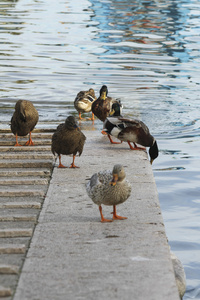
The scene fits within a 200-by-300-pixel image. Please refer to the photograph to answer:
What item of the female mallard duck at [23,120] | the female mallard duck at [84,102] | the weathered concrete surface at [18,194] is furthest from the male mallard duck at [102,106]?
the female mallard duck at [23,120]

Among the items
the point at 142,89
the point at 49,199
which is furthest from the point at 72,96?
the point at 49,199

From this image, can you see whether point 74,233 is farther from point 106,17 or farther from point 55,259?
point 106,17

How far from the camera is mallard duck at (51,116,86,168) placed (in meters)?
8.81

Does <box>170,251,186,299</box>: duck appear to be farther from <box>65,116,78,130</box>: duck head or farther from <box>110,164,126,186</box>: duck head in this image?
<box>65,116,78,130</box>: duck head

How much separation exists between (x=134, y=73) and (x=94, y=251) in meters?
14.7

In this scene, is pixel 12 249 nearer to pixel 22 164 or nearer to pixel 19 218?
pixel 19 218

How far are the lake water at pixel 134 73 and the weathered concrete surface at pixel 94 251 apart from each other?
91 centimetres

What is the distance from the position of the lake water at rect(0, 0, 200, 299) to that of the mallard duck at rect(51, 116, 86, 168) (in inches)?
59.5

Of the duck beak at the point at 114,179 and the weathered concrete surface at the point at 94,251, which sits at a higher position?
the duck beak at the point at 114,179

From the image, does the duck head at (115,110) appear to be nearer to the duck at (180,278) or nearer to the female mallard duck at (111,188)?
the female mallard duck at (111,188)

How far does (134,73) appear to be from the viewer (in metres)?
20.1

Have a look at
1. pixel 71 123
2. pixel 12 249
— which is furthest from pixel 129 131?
pixel 12 249

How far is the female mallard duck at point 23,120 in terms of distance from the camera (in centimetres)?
1008

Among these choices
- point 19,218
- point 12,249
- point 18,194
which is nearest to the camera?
point 12,249
